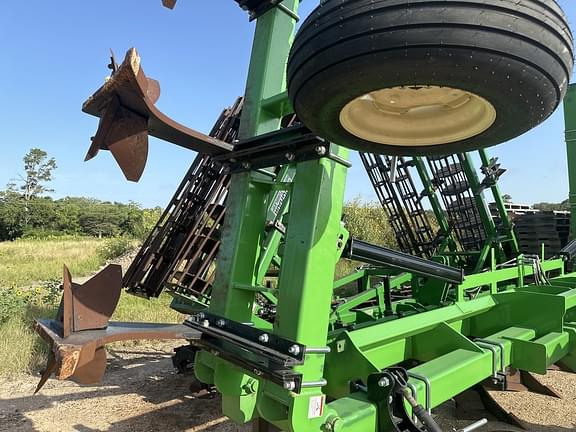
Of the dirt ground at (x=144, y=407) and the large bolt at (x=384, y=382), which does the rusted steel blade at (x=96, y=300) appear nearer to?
the large bolt at (x=384, y=382)

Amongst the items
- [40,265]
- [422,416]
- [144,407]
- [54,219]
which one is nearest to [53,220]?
[54,219]

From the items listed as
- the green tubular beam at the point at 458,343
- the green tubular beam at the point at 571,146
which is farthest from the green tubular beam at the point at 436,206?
the green tubular beam at the point at 458,343

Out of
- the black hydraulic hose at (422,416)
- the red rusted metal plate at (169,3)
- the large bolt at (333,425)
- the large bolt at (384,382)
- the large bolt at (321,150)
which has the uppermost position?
the red rusted metal plate at (169,3)

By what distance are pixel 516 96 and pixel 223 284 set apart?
147 cm

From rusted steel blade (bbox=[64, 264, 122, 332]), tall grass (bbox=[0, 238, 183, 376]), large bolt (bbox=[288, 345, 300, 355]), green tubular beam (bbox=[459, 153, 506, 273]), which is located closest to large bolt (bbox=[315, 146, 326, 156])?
large bolt (bbox=[288, 345, 300, 355])

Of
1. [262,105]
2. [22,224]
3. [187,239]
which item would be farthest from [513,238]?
[22,224]

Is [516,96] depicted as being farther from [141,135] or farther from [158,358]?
[158,358]

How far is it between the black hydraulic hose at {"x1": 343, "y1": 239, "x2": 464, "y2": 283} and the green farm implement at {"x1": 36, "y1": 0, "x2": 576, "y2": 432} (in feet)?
0.04

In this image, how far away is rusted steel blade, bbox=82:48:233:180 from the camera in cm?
171

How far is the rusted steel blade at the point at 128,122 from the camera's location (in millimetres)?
1705

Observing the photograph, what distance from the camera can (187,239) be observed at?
14.1 feet

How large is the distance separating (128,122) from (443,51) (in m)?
1.26

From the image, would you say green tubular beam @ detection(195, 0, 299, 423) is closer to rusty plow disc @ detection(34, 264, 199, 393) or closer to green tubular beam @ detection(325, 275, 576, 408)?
rusty plow disc @ detection(34, 264, 199, 393)

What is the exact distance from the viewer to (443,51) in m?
1.17
